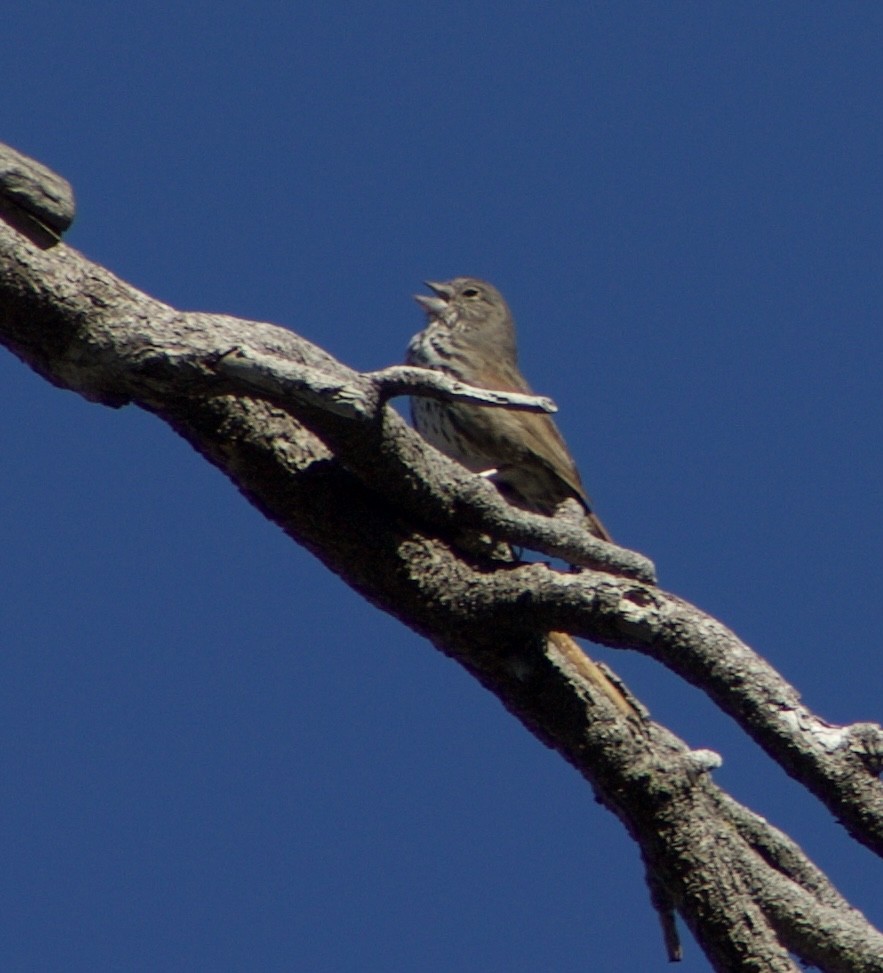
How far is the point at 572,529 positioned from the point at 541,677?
0.36 m

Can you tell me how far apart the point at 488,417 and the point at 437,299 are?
71.6 inches

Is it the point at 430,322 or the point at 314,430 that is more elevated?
the point at 430,322

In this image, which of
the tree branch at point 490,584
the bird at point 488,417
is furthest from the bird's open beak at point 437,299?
the tree branch at point 490,584

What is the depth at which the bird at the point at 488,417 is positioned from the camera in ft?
24.0

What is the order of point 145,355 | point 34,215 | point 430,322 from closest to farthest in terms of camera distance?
point 145,355 → point 34,215 → point 430,322

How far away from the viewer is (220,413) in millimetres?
3797

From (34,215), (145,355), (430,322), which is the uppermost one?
(430,322)

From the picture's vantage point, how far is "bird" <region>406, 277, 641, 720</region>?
732 cm

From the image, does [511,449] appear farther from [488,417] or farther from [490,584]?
[490,584]

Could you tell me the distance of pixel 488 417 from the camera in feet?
24.1

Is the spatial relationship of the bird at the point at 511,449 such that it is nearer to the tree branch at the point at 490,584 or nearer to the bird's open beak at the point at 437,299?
the bird's open beak at the point at 437,299

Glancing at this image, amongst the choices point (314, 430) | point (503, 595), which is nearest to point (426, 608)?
point (503, 595)

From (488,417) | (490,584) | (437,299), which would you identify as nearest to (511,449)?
(488,417)

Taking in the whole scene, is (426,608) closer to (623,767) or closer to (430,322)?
(623,767)
